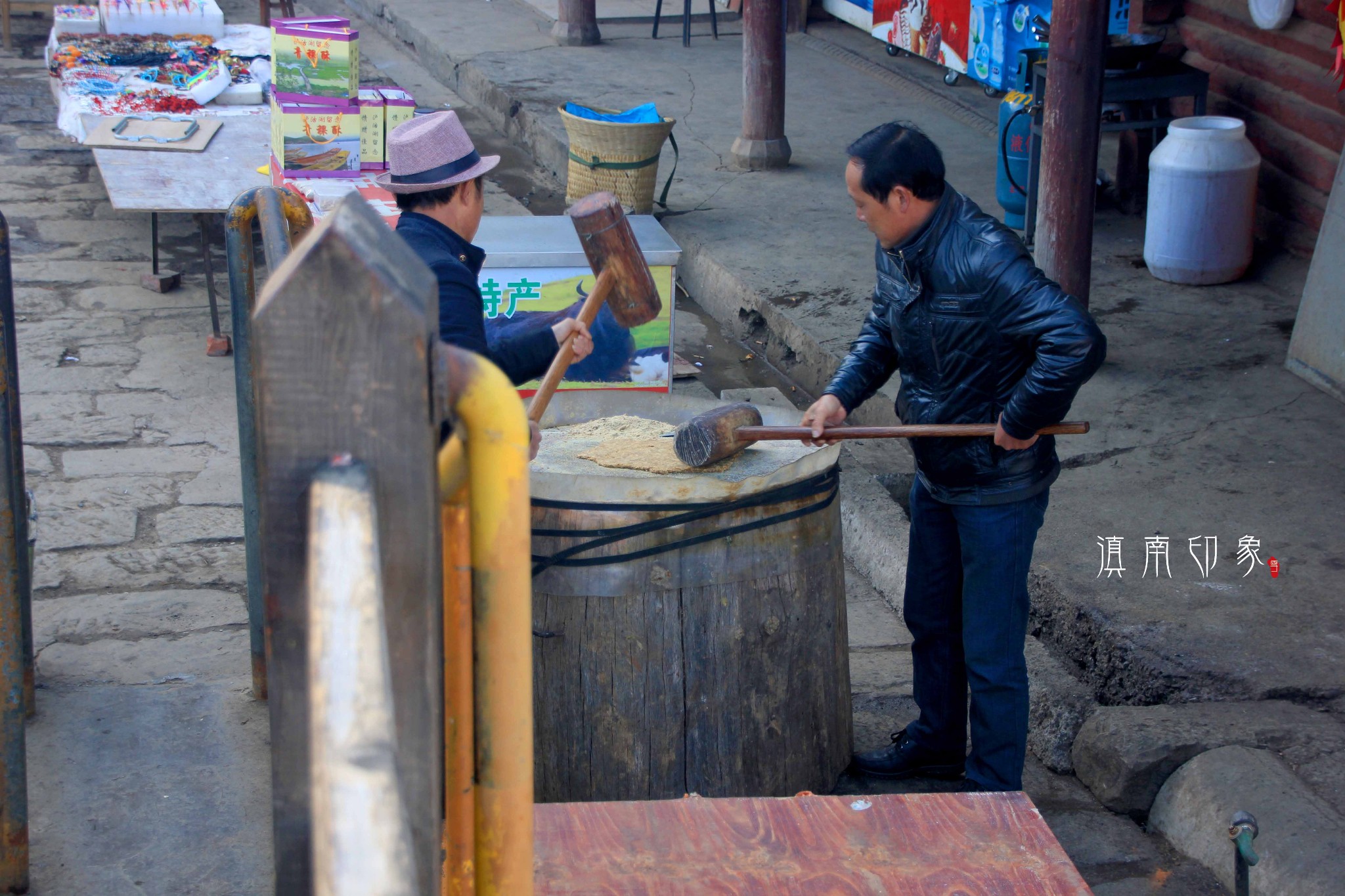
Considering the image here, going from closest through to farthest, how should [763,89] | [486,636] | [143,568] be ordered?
[486,636], [143,568], [763,89]

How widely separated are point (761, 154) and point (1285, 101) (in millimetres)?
3258

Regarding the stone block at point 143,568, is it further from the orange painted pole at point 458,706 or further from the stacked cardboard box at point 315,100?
the orange painted pole at point 458,706

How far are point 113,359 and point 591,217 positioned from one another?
12.7 feet

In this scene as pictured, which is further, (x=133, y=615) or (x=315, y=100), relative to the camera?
(x=315, y=100)

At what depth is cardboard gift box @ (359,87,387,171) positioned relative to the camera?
19.7 ft

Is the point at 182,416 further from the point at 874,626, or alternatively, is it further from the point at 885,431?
the point at 885,431

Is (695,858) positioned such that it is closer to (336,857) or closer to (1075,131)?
(336,857)

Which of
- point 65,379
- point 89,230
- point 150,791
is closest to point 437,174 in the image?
point 150,791

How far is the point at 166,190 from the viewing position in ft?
20.7

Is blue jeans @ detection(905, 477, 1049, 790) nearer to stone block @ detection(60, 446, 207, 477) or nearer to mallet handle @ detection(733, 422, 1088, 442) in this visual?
mallet handle @ detection(733, 422, 1088, 442)

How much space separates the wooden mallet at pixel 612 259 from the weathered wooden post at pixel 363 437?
2237mm

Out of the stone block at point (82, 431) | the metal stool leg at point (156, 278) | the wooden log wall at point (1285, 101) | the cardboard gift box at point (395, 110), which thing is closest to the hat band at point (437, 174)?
the stone block at point (82, 431)

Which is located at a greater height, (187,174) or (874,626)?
(187,174)

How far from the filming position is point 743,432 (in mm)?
2752
